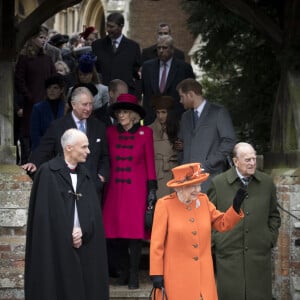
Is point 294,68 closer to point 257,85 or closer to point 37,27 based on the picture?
point 37,27

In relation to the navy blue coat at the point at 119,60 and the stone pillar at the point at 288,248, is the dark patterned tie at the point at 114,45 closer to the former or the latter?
the navy blue coat at the point at 119,60

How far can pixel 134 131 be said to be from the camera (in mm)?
11664

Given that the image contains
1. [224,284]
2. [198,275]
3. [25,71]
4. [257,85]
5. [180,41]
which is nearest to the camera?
[198,275]

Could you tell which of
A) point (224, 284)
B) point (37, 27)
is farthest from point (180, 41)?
point (224, 284)

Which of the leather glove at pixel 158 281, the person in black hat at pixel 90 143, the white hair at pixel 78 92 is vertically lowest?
the leather glove at pixel 158 281

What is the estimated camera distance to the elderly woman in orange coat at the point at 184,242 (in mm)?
9188

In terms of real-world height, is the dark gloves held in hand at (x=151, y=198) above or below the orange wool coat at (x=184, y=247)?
above

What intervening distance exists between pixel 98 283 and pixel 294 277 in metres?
2.64

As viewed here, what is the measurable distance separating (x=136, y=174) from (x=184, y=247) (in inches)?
96.8

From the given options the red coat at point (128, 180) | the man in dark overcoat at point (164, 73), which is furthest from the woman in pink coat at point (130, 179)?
the man in dark overcoat at point (164, 73)

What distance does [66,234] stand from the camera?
9.52 meters

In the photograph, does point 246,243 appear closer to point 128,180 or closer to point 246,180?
point 246,180

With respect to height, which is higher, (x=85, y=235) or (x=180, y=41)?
(x=180, y=41)

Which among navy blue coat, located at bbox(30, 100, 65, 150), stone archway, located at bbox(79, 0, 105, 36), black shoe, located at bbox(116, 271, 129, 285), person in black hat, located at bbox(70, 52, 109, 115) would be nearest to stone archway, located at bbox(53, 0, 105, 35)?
stone archway, located at bbox(79, 0, 105, 36)
